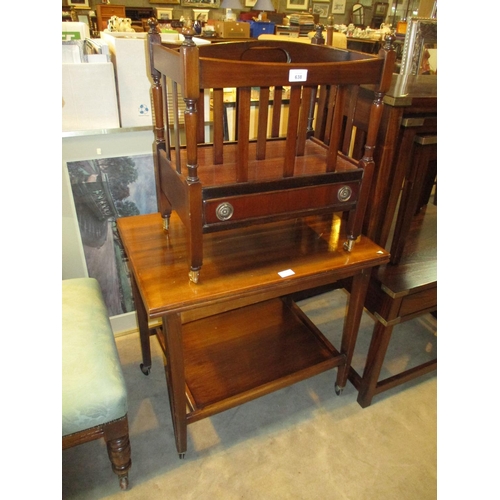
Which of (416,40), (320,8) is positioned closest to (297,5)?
(320,8)

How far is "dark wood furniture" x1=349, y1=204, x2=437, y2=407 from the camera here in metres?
1.35

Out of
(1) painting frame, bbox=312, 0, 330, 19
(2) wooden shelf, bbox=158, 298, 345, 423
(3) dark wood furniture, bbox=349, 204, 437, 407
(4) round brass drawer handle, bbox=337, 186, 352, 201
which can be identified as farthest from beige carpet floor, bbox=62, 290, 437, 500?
(1) painting frame, bbox=312, 0, 330, 19

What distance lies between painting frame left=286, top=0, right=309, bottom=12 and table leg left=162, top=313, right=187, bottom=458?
8.24 metres

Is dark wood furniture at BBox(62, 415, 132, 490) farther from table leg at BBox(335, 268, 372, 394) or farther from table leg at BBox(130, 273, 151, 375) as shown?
table leg at BBox(335, 268, 372, 394)

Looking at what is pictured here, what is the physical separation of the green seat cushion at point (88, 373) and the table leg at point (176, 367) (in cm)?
15

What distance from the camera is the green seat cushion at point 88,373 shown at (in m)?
1.03

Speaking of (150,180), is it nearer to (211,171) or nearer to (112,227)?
(112,227)

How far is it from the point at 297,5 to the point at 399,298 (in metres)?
8.05

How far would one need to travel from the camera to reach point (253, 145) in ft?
4.19

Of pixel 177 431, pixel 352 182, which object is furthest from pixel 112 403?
pixel 352 182

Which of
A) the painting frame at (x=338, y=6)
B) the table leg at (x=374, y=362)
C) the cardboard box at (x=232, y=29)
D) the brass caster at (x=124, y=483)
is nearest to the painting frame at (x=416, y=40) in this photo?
the table leg at (x=374, y=362)

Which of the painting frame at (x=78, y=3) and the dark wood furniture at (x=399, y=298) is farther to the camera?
the painting frame at (x=78, y=3)

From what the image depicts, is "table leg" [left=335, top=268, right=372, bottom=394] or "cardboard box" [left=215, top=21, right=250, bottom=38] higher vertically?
"cardboard box" [left=215, top=21, right=250, bottom=38]

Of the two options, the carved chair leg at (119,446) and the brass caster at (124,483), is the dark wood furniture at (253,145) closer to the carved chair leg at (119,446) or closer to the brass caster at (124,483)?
the carved chair leg at (119,446)
